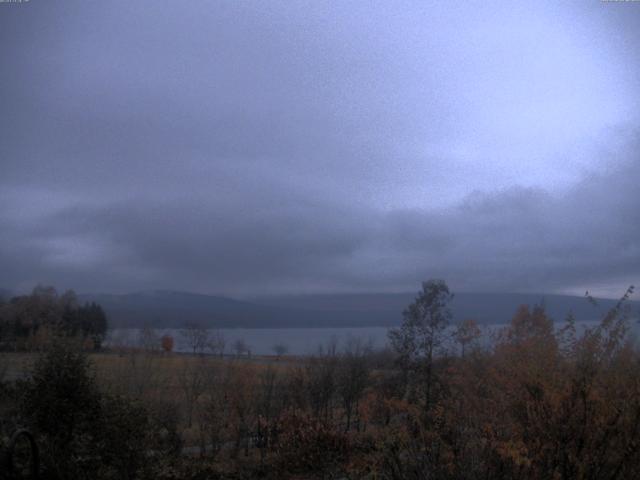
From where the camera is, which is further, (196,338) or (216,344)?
(196,338)

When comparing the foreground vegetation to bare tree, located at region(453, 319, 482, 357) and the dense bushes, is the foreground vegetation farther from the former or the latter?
bare tree, located at region(453, 319, 482, 357)

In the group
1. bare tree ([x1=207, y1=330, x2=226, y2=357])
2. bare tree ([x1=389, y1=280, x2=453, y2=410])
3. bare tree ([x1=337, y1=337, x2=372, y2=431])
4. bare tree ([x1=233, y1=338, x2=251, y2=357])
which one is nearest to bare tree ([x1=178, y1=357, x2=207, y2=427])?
bare tree ([x1=337, y1=337, x2=372, y2=431])

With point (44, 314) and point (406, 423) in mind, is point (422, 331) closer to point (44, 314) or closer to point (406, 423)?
point (406, 423)

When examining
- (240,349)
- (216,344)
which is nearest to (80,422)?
(240,349)

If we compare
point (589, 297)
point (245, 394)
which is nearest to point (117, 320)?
point (245, 394)

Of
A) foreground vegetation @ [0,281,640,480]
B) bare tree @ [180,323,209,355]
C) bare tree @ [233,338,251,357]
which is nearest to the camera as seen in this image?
foreground vegetation @ [0,281,640,480]

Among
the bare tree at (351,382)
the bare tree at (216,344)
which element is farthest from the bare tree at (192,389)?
the bare tree at (216,344)

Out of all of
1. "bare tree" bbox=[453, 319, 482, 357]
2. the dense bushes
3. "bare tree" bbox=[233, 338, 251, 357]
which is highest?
"bare tree" bbox=[453, 319, 482, 357]

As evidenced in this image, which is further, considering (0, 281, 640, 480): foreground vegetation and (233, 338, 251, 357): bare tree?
(233, 338, 251, 357): bare tree

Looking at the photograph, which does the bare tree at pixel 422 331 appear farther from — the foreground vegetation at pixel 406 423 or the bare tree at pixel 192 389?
the bare tree at pixel 192 389

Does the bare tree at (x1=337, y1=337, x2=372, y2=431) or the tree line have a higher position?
the tree line

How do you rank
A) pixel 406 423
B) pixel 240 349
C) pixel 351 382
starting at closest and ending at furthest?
pixel 406 423 → pixel 351 382 → pixel 240 349

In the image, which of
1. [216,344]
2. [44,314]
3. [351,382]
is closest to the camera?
[351,382]

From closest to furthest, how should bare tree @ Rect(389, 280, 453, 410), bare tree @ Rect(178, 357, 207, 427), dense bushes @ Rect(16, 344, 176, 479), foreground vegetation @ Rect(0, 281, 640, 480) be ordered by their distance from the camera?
foreground vegetation @ Rect(0, 281, 640, 480) < dense bushes @ Rect(16, 344, 176, 479) < bare tree @ Rect(178, 357, 207, 427) < bare tree @ Rect(389, 280, 453, 410)
